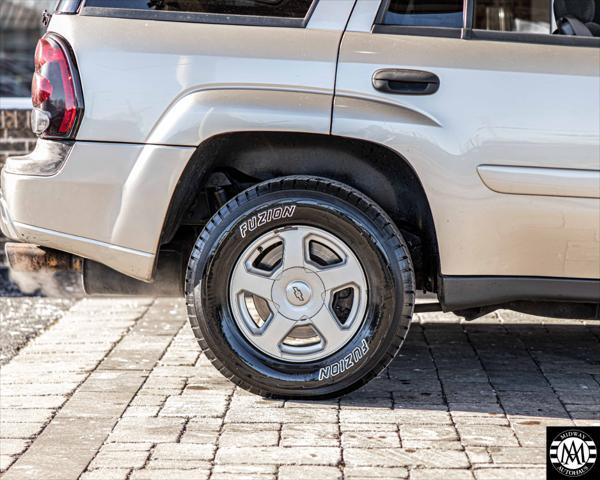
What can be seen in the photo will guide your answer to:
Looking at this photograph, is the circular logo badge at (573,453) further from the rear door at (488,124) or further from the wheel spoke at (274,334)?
the wheel spoke at (274,334)

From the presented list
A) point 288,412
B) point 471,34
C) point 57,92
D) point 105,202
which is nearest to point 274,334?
point 288,412

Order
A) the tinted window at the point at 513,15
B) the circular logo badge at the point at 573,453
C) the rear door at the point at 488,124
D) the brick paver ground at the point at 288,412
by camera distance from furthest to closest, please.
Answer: the tinted window at the point at 513,15 → the rear door at the point at 488,124 → the brick paver ground at the point at 288,412 → the circular logo badge at the point at 573,453

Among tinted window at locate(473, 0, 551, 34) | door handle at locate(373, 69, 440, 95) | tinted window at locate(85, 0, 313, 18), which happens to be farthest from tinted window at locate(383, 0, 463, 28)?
tinted window at locate(473, 0, 551, 34)

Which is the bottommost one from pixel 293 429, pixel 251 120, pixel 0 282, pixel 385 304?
pixel 0 282

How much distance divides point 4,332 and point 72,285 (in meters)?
0.91

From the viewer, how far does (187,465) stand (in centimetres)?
375

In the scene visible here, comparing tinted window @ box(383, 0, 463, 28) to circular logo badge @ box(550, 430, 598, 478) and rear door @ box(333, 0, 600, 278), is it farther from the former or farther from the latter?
circular logo badge @ box(550, 430, 598, 478)

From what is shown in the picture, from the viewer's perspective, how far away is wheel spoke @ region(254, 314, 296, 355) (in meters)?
4.52

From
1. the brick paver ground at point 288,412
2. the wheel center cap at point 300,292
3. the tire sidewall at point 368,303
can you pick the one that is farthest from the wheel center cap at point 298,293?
the brick paver ground at point 288,412

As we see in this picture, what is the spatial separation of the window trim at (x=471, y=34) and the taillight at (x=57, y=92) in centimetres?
120

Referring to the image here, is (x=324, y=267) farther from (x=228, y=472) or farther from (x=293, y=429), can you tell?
(x=228, y=472)

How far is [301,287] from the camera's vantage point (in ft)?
14.7

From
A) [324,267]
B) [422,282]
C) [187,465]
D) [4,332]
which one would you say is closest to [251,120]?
[324,267]

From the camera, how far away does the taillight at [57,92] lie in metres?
4.44
